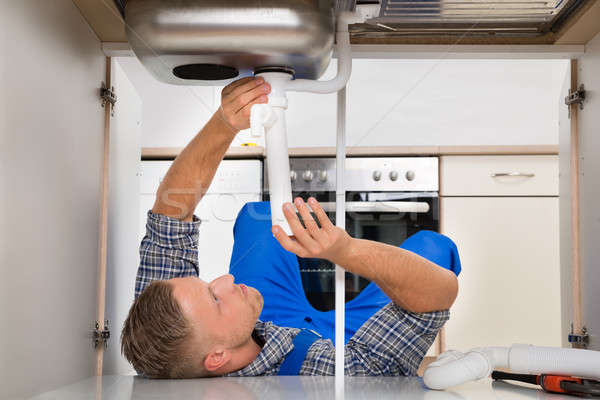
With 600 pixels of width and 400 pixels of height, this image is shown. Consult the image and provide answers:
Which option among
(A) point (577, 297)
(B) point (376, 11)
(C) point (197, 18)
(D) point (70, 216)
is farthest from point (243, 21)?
(A) point (577, 297)

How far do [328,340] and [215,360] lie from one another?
0.55 feet

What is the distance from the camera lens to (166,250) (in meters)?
0.86

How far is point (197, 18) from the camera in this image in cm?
55

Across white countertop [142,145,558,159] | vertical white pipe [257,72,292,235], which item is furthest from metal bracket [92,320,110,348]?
vertical white pipe [257,72,292,235]

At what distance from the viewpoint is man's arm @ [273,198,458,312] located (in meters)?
0.61

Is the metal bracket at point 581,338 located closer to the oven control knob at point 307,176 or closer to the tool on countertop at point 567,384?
the tool on countertop at point 567,384

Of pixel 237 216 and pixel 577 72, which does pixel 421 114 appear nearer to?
pixel 577 72

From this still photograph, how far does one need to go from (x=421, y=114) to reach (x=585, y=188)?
39 cm

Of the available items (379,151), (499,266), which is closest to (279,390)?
(379,151)

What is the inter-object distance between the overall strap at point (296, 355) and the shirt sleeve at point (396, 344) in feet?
0.18

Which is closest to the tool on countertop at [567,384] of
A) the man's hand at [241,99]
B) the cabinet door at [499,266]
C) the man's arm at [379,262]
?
the man's arm at [379,262]

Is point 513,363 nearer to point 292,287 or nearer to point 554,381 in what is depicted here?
point 554,381

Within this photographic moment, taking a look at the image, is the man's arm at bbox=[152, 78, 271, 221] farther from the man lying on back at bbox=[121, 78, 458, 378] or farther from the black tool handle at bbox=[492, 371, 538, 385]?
the black tool handle at bbox=[492, 371, 538, 385]

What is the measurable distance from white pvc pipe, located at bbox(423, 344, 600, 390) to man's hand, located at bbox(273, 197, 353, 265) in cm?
16
